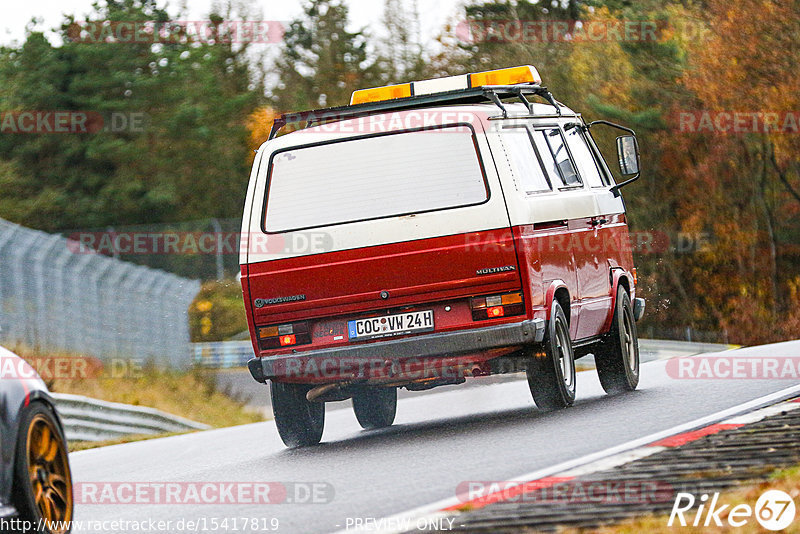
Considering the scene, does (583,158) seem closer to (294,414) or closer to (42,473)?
(294,414)

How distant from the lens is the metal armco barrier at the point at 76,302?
55.5ft

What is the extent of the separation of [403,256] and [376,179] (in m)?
0.63

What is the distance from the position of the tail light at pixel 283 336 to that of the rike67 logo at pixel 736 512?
15.4ft

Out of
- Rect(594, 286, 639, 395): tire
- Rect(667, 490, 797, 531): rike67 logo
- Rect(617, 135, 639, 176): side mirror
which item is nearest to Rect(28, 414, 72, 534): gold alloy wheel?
Rect(667, 490, 797, 531): rike67 logo

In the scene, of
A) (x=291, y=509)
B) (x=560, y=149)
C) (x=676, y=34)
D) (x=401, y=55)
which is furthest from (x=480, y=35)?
(x=291, y=509)

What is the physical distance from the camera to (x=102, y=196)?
4847 cm

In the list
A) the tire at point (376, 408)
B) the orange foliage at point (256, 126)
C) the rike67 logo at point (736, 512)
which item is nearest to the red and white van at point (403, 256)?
the tire at point (376, 408)

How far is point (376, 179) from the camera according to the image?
10539 mm

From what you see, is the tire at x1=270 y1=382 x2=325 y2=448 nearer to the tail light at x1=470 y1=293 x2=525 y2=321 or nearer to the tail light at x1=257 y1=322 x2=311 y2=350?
the tail light at x1=257 y1=322 x2=311 y2=350

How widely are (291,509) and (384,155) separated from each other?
3625 mm

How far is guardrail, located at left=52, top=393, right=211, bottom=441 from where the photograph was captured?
14781mm

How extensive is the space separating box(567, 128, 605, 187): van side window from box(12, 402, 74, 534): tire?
22.0ft

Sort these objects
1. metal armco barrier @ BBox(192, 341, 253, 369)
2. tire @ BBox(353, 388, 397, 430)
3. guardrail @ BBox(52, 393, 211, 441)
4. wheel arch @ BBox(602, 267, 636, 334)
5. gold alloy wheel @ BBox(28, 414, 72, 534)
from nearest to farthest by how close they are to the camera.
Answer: gold alloy wheel @ BBox(28, 414, 72, 534)
wheel arch @ BBox(602, 267, 636, 334)
tire @ BBox(353, 388, 397, 430)
guardrail @ BBox(52, 393, 211, 441)
metal armco barrier @ BBox(192, 341, 253, 369)

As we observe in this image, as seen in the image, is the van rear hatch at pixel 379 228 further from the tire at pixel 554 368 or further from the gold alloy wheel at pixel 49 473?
the gold alloy wheel at pixel 49 473
